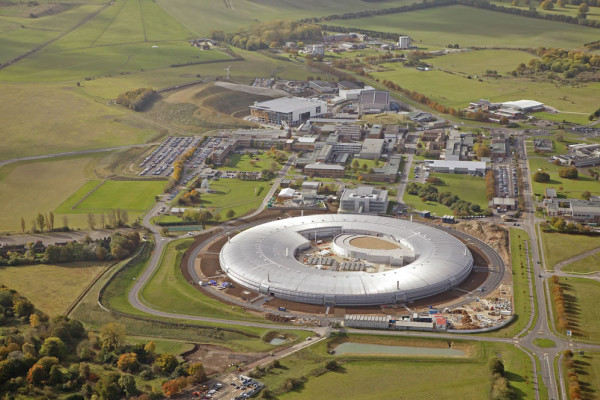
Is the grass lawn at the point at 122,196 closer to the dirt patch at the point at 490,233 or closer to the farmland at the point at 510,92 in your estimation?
the dirt patch at the point at 490,233

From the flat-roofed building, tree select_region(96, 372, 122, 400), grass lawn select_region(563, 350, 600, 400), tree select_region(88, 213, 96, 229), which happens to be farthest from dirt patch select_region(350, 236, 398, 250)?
tree select_region(96, 372, 122, 400)

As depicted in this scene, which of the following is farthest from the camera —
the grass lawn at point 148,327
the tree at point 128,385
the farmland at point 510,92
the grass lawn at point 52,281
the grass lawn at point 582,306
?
the farmland at point 510,92

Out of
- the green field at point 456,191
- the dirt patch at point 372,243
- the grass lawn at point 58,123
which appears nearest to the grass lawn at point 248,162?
the grass lawn at point 58,123

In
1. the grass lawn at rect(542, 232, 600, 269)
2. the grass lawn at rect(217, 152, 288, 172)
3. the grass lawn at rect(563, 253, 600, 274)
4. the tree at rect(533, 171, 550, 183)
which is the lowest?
the grass lawn at rect(563, 253, 600, 274)

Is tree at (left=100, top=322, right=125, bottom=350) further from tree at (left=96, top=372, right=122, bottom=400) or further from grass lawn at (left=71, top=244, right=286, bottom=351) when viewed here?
tree at (left=96, top=372, right=122, bottom=400)

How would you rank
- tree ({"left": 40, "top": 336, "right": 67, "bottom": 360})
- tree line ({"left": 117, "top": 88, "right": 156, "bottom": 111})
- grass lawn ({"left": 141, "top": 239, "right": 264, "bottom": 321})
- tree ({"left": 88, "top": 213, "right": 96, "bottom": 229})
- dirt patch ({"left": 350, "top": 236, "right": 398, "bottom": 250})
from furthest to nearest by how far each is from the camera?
1. tree line ({"left": 117, "top": 88, "right": 156, "bottom": 111})
2. tree ({"left": 88, "top": 213, "right": 96, "bottom": 229})
3. dirt patch ({"left": 350, "top": 236, "right": 398, "bottom": 250})
4. grass lawn ({"left": 141, "top": 239, "right": 264, "bottom": 321})
5. tree ({"left": 40, "top": 336, "right": 67, "bottom": 360})

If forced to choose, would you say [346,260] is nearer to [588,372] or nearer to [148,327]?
[148,327]

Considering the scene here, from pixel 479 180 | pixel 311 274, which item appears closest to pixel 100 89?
pixel 479 180
